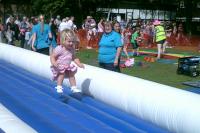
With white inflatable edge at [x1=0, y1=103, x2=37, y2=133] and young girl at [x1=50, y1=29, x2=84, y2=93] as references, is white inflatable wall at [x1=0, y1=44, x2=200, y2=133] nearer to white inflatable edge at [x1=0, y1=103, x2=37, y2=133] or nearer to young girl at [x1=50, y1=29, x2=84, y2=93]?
young girl at [x1=50, y1=29, x2=84, y2=93]

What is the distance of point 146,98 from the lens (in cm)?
498

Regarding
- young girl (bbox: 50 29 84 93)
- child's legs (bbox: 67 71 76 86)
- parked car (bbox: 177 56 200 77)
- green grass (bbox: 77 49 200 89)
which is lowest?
green grass (bbox: 77 49 200 89)

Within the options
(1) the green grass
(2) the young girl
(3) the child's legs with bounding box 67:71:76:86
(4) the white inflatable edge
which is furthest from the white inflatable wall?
(1) the green grass

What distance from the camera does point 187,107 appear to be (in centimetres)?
427

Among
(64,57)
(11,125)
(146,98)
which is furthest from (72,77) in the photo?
(11,125)

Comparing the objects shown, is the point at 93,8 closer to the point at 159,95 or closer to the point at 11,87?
the point at 11,87

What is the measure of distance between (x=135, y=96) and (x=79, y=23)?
1165 inches

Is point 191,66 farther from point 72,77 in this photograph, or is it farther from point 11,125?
point 11,125

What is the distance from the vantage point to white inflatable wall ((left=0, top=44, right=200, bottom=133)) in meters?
4.27

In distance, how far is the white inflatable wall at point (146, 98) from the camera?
4.27 m

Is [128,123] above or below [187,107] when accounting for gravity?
below

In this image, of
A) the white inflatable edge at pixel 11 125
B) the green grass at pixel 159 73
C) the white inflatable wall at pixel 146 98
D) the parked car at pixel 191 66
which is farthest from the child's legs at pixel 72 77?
the parked car at pixel 191 66

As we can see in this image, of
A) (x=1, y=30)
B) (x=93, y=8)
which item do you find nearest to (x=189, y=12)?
A: (x=93, y=8)

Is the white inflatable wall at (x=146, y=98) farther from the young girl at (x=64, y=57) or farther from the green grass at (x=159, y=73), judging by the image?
the green grass at (x=159, y=73)
